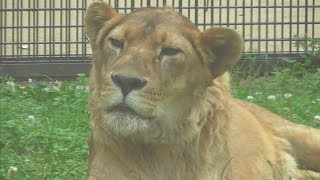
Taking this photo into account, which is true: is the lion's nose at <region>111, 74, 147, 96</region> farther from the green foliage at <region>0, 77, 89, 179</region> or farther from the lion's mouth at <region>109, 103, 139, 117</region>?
the green foliage at <region>0, 77, 89, 179</region>

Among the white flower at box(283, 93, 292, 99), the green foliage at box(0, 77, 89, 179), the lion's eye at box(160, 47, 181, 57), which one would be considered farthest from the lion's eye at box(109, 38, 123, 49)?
the white flower at box(283, 93, 292, 99)

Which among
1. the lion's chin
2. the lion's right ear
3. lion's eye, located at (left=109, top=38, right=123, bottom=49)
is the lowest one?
the lion's chin

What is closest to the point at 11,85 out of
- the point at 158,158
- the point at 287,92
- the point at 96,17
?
the point at 287,92

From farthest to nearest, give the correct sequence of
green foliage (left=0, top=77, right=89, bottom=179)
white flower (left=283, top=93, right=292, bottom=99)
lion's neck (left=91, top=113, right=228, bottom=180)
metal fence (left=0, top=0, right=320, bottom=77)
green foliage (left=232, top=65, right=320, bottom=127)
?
metal fence (left=0, top=0, right=320, bottom=77), white flower (left=283, top=93, right=292, bottom=99), green foliage (left=232, top=65, right=320, bottom=127), green foliage (left=0, top=77, right=89, bottom=179), lion's neck (left=91, top=113, right=228, bottom=180)

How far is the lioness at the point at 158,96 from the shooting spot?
429cm

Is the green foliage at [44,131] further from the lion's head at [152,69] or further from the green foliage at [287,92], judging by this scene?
the green foliage at [287,92]

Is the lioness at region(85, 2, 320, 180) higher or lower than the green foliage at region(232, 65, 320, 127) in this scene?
higher

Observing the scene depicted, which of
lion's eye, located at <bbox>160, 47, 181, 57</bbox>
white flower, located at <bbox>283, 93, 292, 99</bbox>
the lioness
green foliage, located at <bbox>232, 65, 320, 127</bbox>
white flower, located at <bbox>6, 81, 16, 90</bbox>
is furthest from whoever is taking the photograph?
white flower, located at <bbox>6, 81, 16, 90</bbox>

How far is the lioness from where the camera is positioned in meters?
4.29

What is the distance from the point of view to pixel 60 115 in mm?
7414

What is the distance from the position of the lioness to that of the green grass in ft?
3.37

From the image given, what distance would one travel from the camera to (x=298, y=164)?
21.1ft

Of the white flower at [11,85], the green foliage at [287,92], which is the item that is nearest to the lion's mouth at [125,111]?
the green foliage at [287,92]

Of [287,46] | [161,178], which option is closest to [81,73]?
[287,46]
